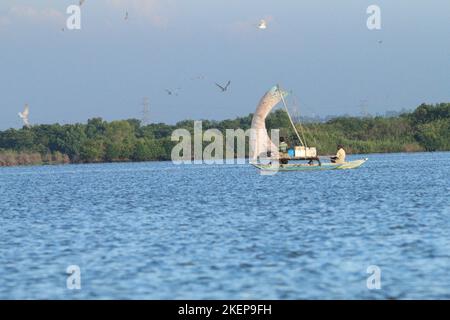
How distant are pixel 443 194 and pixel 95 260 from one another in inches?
1236

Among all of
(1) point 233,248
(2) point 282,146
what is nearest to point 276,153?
(2) point 282,146

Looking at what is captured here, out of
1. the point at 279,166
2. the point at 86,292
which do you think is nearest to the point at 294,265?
the point at 86,292

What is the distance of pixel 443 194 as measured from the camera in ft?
189

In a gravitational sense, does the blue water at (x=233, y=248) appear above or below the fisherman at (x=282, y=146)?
below

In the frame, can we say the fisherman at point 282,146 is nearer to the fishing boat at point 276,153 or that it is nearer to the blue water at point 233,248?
the fishing boat at point 276,153

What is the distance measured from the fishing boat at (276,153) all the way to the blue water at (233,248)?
1532 inches

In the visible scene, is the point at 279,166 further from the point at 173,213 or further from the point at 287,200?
the point at 173,213

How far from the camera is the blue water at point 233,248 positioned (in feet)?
83.3

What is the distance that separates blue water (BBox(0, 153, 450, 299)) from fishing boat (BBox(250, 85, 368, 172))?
38.9 m

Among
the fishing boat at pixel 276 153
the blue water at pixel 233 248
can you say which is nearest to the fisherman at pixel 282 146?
the fishing boat at pixel 276 153

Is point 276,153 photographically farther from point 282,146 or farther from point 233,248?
point 233,248

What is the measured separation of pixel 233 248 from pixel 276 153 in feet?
231

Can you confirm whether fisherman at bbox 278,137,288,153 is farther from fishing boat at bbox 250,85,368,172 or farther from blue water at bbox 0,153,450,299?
blue water at bbox 0,153,450,299
